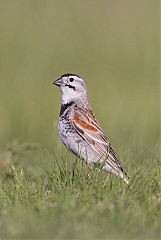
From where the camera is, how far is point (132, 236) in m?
6.21

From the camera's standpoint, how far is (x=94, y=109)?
16641mm

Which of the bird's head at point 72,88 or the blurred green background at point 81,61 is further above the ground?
the blurred green background at point 81,61

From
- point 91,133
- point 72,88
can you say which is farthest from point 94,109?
point 91,133

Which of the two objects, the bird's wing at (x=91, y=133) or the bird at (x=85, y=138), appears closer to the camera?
the bird at (x=85, y=138)

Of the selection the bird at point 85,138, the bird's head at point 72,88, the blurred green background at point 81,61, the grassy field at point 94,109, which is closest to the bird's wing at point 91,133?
the bird at point 85,138

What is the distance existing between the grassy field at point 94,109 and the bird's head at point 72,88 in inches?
17.5

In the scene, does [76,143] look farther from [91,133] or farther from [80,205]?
[80,205]

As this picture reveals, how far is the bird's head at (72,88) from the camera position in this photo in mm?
9531

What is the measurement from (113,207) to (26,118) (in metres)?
9.63

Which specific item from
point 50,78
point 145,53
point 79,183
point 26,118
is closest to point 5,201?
point 79,183

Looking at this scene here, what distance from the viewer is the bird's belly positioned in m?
8.84

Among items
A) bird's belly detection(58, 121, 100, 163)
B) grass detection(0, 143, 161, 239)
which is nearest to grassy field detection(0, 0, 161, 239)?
grass detection(0, 143, 161, 239)

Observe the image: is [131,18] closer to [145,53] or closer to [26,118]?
[145,53]

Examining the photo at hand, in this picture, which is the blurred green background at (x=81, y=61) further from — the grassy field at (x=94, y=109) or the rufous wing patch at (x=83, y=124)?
the rufous wing patch at (x=83, y=124)
